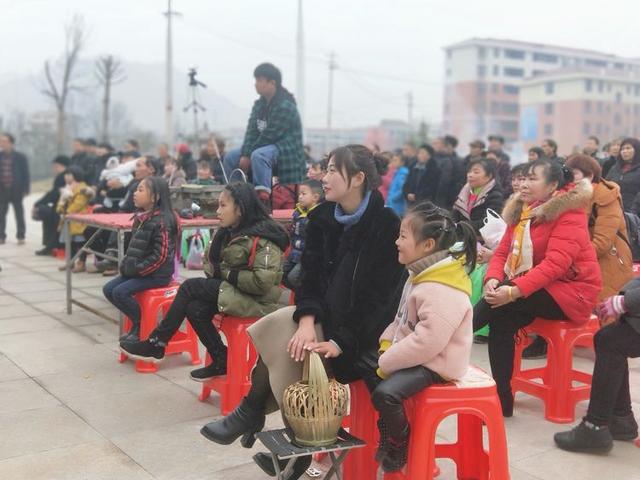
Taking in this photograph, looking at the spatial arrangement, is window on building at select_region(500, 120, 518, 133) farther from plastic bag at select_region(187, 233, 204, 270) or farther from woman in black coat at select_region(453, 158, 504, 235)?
woman in black coat at select_region(453, 158, 504, 235)

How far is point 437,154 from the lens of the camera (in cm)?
1130

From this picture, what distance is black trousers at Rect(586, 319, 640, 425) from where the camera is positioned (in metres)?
3.73

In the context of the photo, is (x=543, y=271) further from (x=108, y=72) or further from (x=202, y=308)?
(x=108, y=72)

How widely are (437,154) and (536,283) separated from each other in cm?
735

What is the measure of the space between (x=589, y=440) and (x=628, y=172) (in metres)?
4.69

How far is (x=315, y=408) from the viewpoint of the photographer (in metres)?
2.92

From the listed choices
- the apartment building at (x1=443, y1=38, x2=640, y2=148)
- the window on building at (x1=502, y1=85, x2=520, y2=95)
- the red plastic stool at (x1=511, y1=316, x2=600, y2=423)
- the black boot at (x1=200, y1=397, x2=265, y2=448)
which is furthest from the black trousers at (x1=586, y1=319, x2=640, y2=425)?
the window on building at (x1=502, y1=85, x2=520, y2=95)

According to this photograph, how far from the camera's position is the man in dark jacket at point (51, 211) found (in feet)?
36.4

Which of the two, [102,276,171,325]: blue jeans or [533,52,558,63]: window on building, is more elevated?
[533,52,558,63]: window on building

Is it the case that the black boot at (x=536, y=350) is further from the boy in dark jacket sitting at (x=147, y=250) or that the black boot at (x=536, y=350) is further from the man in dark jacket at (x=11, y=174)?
the man in dark jacket at (x=11, y=174)

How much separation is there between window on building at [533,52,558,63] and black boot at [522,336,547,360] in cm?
9518

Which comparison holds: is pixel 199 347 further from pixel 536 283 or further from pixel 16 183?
pixel 16 183

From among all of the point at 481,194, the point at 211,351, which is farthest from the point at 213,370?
the point at 481,194

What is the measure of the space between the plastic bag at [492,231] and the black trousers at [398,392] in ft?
9.42
